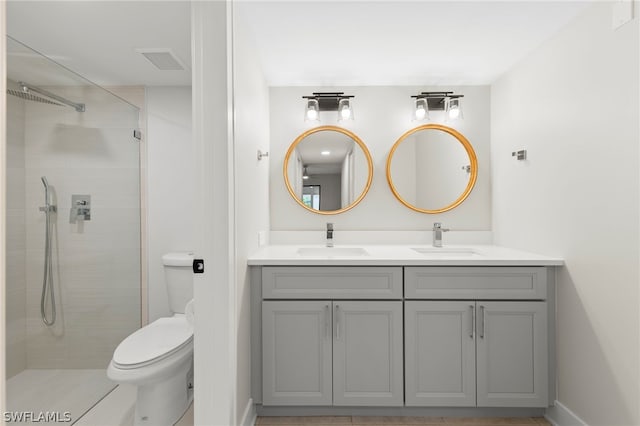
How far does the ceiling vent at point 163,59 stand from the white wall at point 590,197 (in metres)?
2.25

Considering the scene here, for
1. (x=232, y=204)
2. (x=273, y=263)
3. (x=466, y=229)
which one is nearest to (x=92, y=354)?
(x=273, y=263)

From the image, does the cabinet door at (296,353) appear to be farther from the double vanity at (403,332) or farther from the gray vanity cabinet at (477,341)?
the gray vanity cabinet at (477,341)

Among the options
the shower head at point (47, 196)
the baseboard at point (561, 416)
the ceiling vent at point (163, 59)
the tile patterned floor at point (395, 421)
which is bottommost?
the tile patterned floor at point (395, 421)

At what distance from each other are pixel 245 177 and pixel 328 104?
3.83 feet

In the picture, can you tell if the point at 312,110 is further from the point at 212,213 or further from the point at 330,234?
the point at 212,213

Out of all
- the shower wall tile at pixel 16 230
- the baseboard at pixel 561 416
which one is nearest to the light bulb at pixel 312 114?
the shower wall tile at pixel 16 230

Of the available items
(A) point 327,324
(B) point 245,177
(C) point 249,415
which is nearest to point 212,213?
(B) point 245,177

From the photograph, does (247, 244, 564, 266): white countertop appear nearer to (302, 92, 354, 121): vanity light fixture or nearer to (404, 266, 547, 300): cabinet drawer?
(404, 266, 547, 300): cabinet drawer

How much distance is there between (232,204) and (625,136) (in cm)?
170

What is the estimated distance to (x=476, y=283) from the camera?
6.32ft

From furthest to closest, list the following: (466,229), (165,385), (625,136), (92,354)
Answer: (466,229) < (92,354) < (165,385) < (625,136)

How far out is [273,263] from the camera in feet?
6.34

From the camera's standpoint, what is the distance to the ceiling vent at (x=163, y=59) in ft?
7.15

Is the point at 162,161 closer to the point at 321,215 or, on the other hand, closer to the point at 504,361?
the point at 321,215
